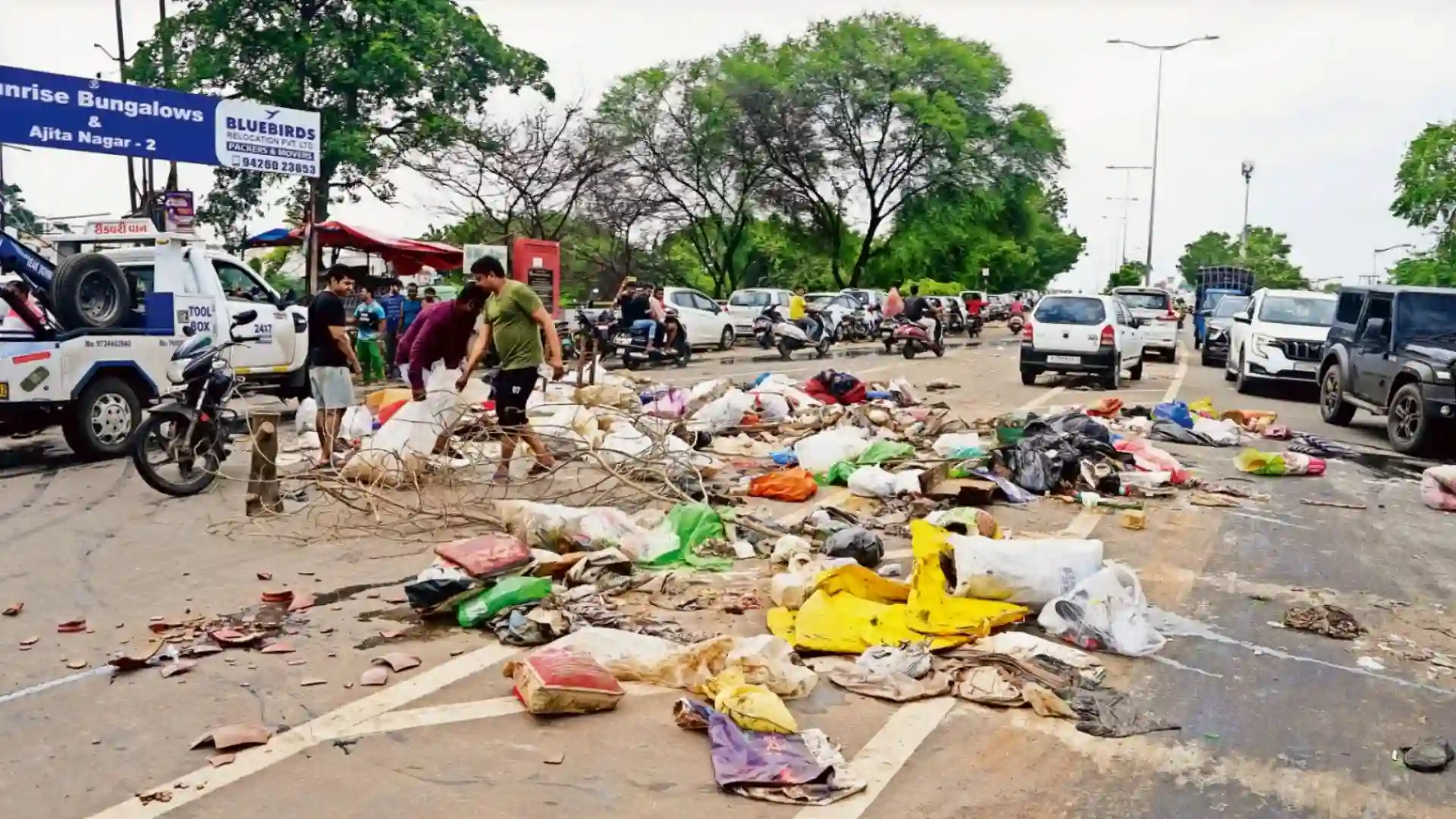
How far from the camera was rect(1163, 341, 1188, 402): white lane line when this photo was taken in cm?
1780

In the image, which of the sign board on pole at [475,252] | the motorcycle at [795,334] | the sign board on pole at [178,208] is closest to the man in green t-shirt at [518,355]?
the sign board on pole at [178,208]

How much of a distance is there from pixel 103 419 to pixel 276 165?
6986 mm

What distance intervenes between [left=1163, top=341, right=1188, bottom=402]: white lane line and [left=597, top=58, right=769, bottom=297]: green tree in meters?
16.6

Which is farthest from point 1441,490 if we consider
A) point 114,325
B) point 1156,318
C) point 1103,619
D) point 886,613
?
point 1156,318

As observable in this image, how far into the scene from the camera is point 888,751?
3.99 m

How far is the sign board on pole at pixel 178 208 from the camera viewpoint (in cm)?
1601

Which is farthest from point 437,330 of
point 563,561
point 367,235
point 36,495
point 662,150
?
point 662,150

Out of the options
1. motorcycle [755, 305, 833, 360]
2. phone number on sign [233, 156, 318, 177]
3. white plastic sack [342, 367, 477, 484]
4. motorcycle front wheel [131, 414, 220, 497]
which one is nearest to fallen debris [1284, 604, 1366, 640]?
white plastic sack [342, 367, 477, 484]

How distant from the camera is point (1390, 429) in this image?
12.1m

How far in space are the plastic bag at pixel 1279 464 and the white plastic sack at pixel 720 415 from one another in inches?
189

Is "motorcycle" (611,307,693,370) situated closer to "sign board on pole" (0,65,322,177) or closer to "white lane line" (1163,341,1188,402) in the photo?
"sign board on pole" (0,65,322,177)

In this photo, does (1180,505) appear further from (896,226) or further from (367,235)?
(896,226)

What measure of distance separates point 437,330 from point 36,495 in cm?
320

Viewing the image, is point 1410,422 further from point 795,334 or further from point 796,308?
point 796,308
